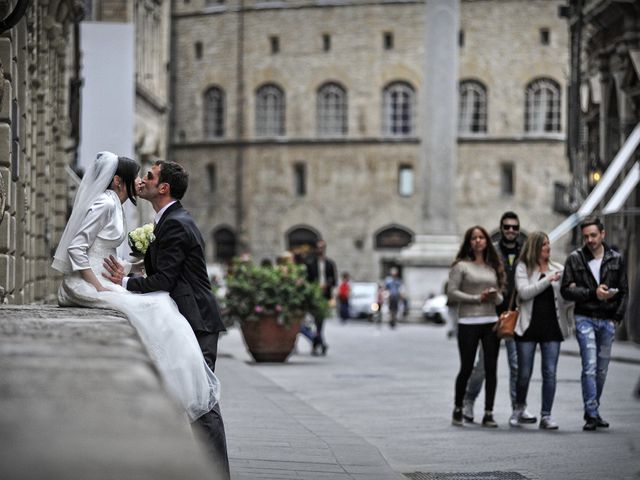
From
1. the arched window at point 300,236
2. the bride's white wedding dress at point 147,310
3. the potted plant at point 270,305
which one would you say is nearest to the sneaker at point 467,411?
the bride's white wedding dress at point 147,310

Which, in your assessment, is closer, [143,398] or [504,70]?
[143,398]

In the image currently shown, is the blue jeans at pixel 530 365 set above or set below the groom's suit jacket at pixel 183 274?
below

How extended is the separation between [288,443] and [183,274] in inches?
96.6

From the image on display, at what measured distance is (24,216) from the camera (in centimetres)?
1380

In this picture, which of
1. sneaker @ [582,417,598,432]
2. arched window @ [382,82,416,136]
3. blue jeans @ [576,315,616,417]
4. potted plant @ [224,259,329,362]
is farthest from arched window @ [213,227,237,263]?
sneaker @ [582,417,598,432]

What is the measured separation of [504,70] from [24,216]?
169 ft

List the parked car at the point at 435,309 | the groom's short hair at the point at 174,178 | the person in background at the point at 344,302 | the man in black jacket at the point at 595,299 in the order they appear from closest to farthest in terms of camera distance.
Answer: the groom's short hair at the point at 174,178
the man in black jacket at the point at 595,299
the parked car at the point at 435,309
the person in background at the point at 344,302

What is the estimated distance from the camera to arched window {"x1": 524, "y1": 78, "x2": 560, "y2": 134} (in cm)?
6391

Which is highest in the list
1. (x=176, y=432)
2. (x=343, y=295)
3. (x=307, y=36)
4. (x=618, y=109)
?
(x=307, y=36)

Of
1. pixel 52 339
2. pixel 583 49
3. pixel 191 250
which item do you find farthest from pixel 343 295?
pixel 52 339

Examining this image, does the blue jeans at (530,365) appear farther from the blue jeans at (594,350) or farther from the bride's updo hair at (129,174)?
the bride's updo hair at (129,174)

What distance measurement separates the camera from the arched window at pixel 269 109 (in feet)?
217

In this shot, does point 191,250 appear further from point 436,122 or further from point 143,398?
point 436,122

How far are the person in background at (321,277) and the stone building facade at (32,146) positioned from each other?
5304mm
